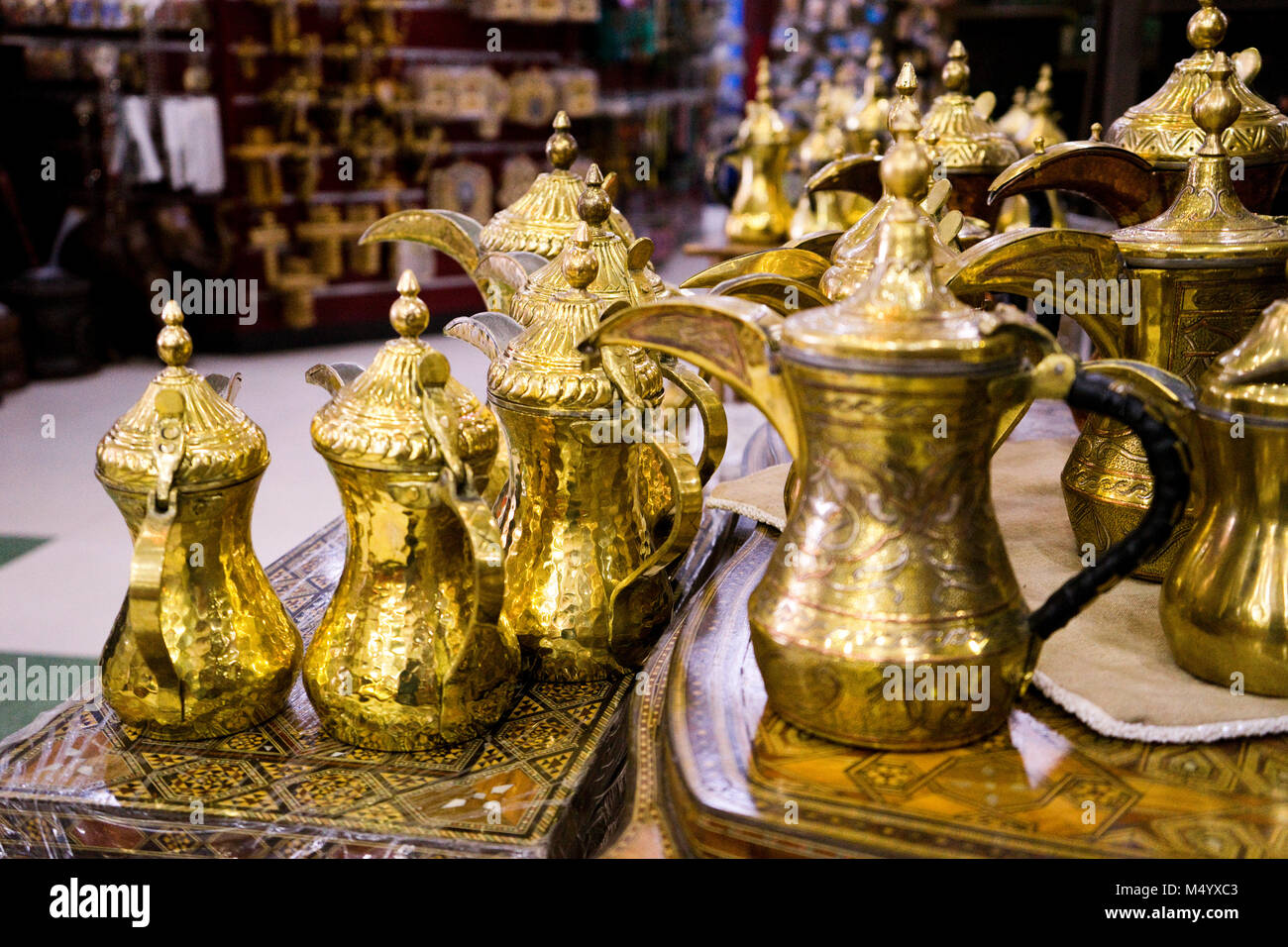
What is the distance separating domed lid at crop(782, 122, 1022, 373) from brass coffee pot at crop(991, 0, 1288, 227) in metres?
0.38

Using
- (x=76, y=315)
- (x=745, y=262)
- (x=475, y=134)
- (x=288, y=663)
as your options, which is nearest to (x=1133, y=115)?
(x=745, y=262)

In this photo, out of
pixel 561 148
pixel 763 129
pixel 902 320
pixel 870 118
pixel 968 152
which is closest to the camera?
pixel 902 320

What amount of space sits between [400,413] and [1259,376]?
0.58 meters

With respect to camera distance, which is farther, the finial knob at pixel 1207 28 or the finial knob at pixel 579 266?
the finial knob at pixel 1207 28

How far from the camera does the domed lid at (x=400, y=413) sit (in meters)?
0.87

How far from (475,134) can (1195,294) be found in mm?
5604

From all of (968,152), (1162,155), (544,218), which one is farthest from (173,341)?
(968,152)

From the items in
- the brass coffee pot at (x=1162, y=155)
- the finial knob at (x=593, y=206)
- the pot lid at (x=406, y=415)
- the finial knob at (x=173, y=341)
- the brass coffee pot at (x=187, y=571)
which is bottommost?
the brass coffee pot at (x=187, y=571)

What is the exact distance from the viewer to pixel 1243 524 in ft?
2.75

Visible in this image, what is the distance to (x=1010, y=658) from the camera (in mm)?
797

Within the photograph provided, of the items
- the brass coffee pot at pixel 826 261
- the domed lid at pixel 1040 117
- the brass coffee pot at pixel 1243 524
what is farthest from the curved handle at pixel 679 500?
the domed lid at pixel 1040 117

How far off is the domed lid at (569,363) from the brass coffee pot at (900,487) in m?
0.16

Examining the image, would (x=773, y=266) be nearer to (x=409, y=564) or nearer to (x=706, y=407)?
(x=706, y=407)

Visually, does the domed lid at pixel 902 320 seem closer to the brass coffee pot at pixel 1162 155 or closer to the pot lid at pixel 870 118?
the brass coffee pot at pixel 1162 155
